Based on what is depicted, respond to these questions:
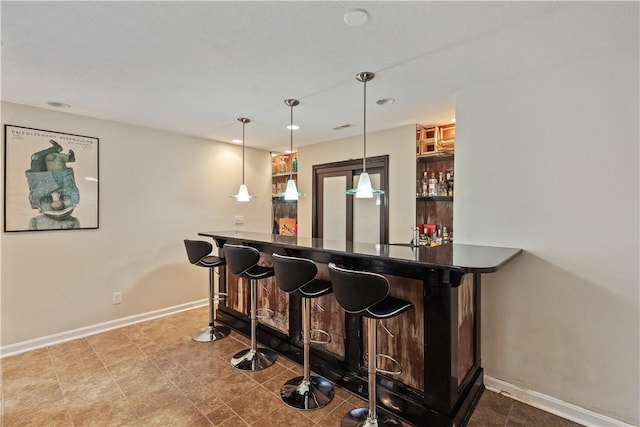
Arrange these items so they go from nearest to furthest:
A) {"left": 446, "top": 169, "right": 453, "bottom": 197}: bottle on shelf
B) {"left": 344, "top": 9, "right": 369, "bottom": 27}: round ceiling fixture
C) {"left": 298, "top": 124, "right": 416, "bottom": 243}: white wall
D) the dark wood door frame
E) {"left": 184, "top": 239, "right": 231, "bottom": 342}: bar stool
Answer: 1. {"left": 344, "top": 9, "right": 369, "bottom": 27}: round ceiling fixture
2. {"left": 184, "top": 239, "right": 231, "bottom": 342}: bar stool
3. {"left": 446, "top": 169, "right": 453, "bottom": 197}: bottle on shelf
4. {"left": 298, "top": 124, "right": 416, "bottom": 243}: white wall
5. the dark wood door frame

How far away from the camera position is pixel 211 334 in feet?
10.7

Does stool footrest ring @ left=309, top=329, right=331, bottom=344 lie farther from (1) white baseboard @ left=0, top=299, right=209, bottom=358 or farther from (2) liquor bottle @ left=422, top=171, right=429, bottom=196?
(1) white baseboard @ left=0, top=299, right=209, bottom=358

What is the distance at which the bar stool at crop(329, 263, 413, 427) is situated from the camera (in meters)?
1.68

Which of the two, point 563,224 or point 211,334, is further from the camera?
point 211,334

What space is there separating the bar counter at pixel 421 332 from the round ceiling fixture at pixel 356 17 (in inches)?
53.4

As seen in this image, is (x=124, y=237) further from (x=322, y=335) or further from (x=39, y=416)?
(x=322, y=335)

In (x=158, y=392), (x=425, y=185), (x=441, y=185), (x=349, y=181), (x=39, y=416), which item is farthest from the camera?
(x=349, y=181)

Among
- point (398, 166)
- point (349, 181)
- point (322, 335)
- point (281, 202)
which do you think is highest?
point (398, 166)

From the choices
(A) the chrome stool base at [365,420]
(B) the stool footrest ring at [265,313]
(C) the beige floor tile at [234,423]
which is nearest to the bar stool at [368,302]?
(A) the chrome stool base at [365,420]

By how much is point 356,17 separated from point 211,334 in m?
3.20

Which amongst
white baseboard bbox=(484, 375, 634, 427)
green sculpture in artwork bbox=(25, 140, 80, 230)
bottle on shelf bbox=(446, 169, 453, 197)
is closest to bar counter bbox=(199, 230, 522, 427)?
white baseboard bbox=(484, 375, 634, 427)

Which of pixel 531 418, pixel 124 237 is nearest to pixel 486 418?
pixel 531 418

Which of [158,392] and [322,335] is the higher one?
Answer: [322,335]

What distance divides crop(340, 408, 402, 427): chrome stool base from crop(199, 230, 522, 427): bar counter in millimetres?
71
